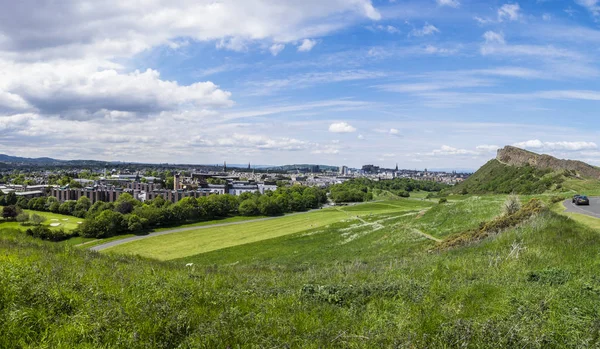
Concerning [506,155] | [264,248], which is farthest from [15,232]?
[506,155]

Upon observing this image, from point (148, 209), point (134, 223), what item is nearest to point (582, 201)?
point (134, 223)

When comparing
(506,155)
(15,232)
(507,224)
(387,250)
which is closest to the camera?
(15,232)

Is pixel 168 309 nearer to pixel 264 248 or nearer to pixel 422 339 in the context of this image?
pixel 422 339

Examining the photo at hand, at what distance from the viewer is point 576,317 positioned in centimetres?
664

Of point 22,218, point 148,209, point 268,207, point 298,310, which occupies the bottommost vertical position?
point 22,218

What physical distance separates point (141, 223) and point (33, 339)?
82.1 metres

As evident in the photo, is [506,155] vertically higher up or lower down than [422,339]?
higher up

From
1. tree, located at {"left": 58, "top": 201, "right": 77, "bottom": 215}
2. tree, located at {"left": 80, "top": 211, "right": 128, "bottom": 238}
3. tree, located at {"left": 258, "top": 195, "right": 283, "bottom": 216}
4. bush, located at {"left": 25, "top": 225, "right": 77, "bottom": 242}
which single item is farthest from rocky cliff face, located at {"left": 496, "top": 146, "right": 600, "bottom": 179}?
tree, located at {"left": 58, "top": 201, "right": 77, "bottom": 215}

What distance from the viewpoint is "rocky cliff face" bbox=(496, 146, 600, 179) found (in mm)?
80188

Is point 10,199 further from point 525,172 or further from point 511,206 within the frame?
point 525,172

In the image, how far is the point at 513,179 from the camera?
92000 millimetres

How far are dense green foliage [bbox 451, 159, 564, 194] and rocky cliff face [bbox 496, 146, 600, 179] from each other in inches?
80.9

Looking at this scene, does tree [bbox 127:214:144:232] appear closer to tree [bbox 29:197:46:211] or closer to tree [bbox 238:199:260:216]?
tree [bbox 238:199:260:216]

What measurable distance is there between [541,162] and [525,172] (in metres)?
5.46
